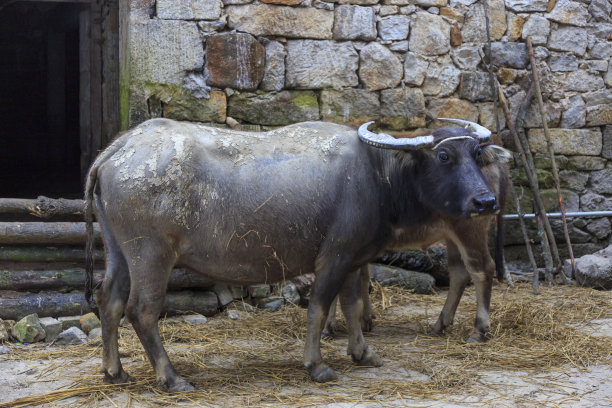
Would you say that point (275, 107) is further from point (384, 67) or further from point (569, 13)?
point (569, 13)

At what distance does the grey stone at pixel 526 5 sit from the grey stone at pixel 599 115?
1.35 metres

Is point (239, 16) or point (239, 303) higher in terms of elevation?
point (239, 16)

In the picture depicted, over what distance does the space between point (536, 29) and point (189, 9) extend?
160 inches

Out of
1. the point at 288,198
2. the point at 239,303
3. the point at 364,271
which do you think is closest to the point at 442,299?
the point at 364,271

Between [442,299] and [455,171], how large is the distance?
289 centimetres

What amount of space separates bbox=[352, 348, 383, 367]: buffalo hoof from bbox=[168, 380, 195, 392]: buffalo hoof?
1.26 m

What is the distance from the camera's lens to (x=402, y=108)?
749 centimetres

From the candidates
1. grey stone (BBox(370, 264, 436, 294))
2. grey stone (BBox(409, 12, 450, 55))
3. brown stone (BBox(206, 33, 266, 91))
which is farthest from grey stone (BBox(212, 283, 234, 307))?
grey stone (BBox(409, 12, 450, 55))

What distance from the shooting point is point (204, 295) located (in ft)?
21.0

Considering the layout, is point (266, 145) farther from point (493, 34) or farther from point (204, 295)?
point (493, 34)

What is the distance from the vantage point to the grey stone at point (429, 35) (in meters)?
7.50

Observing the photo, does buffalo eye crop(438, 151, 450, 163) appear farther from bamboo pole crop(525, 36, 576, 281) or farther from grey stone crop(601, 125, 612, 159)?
grey stone crop(601, 125, 612, 159)

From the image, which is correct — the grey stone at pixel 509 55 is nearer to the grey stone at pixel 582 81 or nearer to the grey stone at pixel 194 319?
the grey stone at pixel 582 81

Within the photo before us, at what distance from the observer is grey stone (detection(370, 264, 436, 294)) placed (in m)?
7.24
